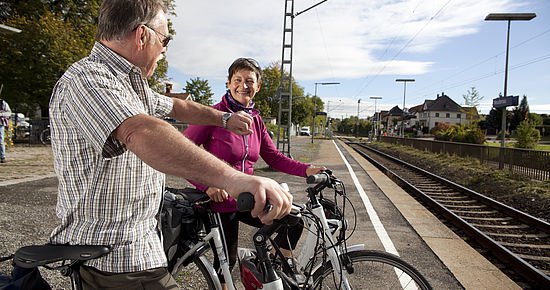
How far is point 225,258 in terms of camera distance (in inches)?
109

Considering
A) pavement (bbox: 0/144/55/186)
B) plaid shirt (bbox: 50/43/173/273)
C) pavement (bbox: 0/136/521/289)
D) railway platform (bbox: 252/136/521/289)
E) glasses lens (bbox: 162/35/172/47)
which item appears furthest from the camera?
pavement (bbox: 0/144/55/186)

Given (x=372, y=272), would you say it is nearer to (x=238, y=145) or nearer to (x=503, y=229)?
(x=238, y=145)

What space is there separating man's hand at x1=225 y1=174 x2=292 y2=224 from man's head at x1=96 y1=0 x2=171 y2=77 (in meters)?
0.73

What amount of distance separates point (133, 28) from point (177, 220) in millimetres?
1450

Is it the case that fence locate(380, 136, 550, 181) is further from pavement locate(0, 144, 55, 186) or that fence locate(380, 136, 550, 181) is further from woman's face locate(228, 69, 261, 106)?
pavement locate(0, 144, 55, 186)

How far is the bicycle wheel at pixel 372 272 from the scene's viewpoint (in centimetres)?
253

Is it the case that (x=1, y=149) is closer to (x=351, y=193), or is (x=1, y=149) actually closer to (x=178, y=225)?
(x=351, y=193)

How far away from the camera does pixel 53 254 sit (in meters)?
1.41

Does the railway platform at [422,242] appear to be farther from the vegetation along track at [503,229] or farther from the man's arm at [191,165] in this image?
the man's arm at [191,165]

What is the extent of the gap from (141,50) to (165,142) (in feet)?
1.82

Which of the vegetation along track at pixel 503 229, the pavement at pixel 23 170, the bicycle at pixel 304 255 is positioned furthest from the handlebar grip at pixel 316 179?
the pavement at pixel 23 170

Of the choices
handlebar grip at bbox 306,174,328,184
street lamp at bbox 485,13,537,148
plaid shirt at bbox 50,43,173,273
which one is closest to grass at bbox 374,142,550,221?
street lamp at bbox 485,13,537,148

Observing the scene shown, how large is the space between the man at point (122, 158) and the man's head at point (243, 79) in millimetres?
1612

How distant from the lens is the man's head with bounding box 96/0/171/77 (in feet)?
4.77
